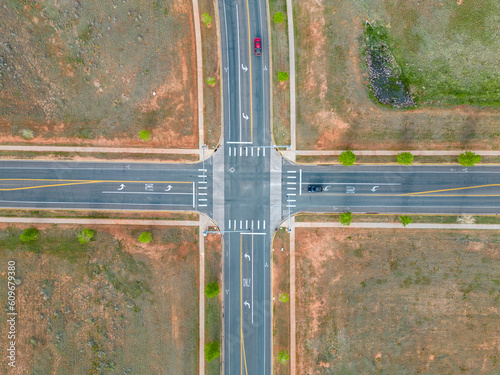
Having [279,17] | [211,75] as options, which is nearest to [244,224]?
[211,75]

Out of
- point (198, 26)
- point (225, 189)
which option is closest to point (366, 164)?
point (225, 189)

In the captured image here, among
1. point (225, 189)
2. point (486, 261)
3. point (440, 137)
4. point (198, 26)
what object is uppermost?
point (198, 26)

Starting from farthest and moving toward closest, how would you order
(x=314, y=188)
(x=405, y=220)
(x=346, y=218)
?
(x=314, y=188), (x=405, y=220), (x=346, y=218)

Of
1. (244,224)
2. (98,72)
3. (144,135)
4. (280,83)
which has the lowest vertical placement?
(244,224)

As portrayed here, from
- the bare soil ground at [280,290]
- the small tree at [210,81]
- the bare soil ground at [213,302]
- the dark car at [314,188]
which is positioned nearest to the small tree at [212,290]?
the bare soil ground at [213,302]

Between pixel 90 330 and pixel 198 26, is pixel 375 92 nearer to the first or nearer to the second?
pixel 198 26

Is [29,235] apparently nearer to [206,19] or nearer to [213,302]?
[213,302]
